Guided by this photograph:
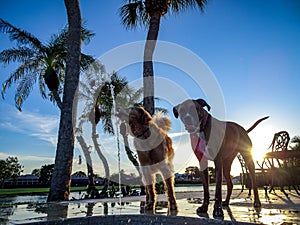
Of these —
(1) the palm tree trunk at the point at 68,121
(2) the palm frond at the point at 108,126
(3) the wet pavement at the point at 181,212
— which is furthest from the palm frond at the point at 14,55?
(3) the wet pavement at the point at 181,212

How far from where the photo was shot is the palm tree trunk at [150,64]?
9.59 metres

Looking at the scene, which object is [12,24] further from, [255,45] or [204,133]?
[204,133]

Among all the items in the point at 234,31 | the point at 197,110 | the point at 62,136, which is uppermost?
the point at 234,31

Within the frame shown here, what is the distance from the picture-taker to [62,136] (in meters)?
8.32

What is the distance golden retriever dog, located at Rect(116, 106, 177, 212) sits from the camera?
13.6 feet

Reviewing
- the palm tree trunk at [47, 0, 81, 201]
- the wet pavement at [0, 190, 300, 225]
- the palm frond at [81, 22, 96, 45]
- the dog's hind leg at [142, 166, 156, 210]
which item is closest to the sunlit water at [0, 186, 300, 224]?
the wet pavement at [0, 190, 300, 225]

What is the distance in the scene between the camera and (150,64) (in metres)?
9.96

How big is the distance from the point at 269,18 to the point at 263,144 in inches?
172

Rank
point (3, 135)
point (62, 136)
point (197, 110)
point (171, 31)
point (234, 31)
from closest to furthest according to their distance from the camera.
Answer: point (197, 110), point (62, 136), point (234, 31), point (171, 31), point (3, 135)

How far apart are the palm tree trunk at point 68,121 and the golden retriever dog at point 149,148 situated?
451 centimetres

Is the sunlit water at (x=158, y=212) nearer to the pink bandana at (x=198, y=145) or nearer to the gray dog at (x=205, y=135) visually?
the gray dog at (x=205, y=135)

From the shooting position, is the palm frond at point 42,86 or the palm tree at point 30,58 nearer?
the palm tree at point 30,58

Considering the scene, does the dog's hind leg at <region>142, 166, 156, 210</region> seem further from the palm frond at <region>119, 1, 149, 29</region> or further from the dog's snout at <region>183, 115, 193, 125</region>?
the palm frond at <region>119, 1, 149, 29</region>

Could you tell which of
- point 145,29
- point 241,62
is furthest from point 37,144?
point 241,62
